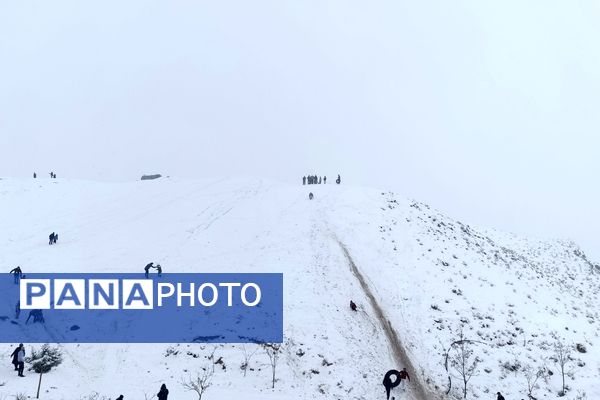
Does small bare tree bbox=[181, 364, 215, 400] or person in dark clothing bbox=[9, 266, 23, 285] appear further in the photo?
person in dark clothing bbox=[9, 266, 23, 285]

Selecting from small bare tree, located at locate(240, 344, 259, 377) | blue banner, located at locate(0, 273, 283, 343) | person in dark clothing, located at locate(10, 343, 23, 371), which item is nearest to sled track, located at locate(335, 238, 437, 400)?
blue banner, located at locate(0, 273, 283, 343)

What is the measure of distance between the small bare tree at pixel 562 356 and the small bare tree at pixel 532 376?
1036 millimetres

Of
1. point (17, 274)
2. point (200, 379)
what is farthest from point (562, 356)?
point (17, 274)

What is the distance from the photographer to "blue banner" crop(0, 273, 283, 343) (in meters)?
26.2

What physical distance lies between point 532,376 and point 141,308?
22.9 metres

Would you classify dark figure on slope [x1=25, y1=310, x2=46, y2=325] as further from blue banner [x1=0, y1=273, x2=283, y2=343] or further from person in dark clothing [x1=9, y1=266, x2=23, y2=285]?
person in dark clothing [x1=9, y1=266, x2=23, y2=285]

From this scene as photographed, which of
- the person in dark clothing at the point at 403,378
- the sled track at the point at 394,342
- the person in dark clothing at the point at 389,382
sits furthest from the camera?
the sled track at the point at 394,342

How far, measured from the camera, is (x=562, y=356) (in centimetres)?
2602

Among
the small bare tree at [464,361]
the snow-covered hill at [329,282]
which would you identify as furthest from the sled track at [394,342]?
the small bare tree at [464,361]

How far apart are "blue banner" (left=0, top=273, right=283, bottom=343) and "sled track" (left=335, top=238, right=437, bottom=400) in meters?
6.25

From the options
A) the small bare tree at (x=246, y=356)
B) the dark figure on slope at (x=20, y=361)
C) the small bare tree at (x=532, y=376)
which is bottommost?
the small bare tree at (x=532, y=376)

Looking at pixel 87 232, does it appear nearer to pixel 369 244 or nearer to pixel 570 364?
pixel 369 244

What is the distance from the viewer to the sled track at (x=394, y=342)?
2394cm

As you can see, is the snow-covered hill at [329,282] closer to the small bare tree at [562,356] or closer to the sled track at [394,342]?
the sled track at [394,342]
